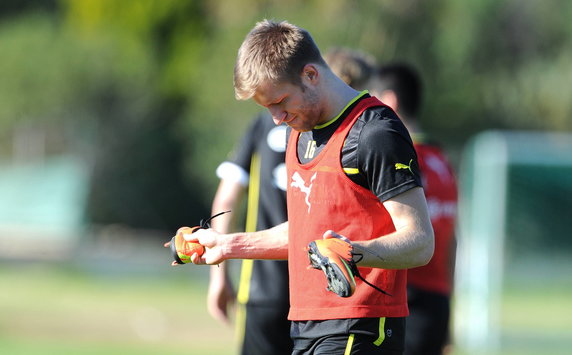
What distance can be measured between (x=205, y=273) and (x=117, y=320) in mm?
7365

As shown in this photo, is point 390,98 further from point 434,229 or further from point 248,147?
point 248,147

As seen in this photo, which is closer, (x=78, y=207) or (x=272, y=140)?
(x=272, y=140)

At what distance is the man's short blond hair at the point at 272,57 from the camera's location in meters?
4.08

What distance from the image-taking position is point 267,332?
592 cm

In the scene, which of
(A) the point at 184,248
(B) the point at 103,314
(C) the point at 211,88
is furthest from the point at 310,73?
(C) the point at 211,88

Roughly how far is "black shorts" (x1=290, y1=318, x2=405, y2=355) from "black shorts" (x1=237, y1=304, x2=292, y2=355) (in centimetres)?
156

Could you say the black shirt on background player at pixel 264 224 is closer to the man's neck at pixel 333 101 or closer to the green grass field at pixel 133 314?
the man's neck at pixel 333 101

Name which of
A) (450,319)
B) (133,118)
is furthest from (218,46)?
(450,319)

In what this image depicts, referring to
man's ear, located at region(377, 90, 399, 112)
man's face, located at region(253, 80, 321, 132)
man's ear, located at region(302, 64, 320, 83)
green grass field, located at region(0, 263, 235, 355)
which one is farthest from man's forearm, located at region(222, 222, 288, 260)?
green grass field, located at region(0, 263, 235, 355)

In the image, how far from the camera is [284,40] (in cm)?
413

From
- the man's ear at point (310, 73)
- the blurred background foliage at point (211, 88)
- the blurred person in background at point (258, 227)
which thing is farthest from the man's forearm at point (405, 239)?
the blurred background foliage at point (211, 88)

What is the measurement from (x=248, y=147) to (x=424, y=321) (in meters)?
1.46

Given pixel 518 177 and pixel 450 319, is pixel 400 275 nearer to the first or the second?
pixel 450 319

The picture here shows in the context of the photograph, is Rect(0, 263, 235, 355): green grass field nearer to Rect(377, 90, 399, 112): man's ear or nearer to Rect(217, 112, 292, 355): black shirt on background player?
Rect(217, 112, 292, 355): black shirt on background player
